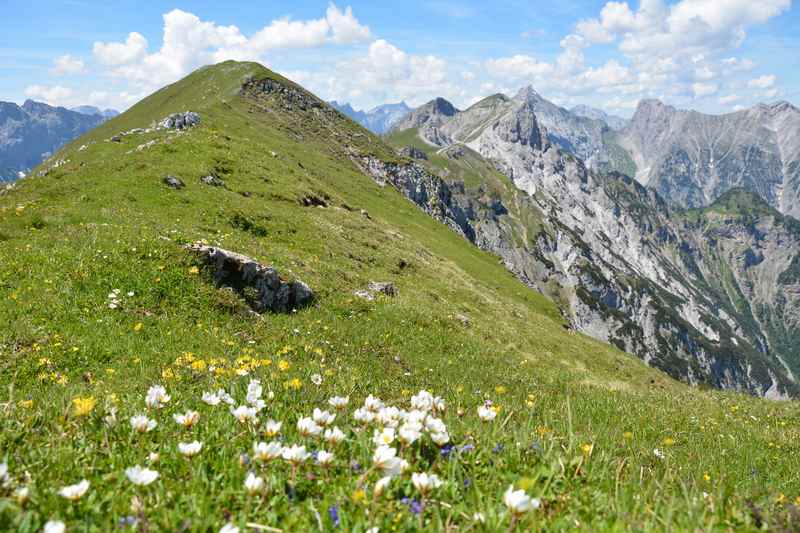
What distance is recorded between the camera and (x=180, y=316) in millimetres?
13930

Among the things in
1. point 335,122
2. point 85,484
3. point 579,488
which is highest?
point 335,122

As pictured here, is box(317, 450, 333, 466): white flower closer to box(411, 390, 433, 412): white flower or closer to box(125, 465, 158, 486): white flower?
box(125, 465, 158, 486): white flower

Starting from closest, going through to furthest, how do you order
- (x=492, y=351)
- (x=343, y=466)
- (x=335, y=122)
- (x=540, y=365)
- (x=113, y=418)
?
(x=343, y=466) < (x=113, y=418) < (x=492, y=351) < (x=540, y=365) < (x=335, y=122)

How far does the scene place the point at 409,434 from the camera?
3.18 meters

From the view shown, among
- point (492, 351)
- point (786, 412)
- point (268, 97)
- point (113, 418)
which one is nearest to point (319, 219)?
point (492, 351)

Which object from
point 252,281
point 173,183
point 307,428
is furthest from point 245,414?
point 173,183

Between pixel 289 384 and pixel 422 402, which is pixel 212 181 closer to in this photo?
pixel 289 384

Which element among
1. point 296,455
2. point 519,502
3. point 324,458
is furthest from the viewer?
point 324,458

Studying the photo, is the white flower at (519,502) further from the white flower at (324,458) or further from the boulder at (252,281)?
the boulder at (252,281)

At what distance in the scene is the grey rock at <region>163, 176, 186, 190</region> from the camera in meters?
30.2

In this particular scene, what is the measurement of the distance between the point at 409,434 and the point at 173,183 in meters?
31.2

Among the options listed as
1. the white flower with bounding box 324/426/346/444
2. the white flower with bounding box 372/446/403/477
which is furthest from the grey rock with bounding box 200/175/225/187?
the white flower with bounding box 372/446/403/477

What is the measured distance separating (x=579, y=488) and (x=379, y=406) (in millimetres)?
1627

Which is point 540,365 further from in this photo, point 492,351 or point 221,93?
point 221,93
